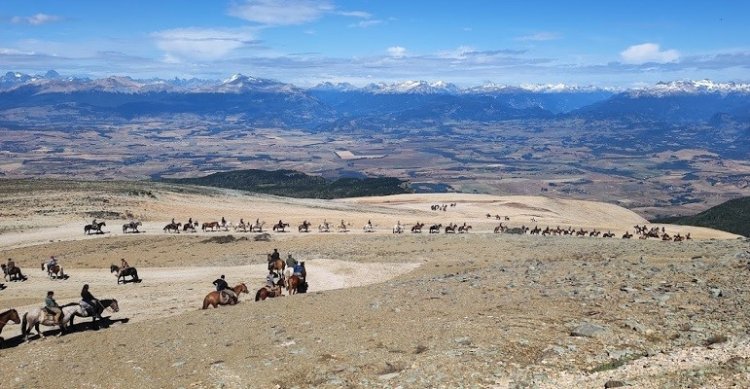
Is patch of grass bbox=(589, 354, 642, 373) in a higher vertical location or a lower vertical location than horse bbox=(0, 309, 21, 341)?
higher

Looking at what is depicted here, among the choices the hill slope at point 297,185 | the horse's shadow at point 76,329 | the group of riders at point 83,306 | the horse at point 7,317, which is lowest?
the hill slope at point 297,185

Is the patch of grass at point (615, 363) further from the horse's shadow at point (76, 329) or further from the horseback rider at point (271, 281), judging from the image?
the horse's shadow at point (76, 329)

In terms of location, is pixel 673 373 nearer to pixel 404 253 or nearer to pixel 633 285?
pixel 633 285

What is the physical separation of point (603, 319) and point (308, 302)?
11241 mm

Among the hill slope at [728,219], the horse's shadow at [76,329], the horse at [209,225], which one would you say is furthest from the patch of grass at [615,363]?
the hill slope at [728,219]

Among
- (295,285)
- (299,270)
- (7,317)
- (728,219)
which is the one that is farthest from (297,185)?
(7,317)

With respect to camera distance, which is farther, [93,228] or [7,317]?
[93,228]

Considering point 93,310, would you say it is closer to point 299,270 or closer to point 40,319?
point 40,319

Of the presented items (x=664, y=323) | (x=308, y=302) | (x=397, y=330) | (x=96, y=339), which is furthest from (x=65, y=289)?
(x=664, y=323)

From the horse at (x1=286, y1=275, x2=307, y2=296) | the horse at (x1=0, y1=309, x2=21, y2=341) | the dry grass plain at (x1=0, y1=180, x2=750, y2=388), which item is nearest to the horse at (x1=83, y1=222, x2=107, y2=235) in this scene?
the dry grass plain at (x1=0, y1=180, x2=750, y2=388)

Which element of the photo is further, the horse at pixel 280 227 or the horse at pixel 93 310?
the horse at pixel 280 227

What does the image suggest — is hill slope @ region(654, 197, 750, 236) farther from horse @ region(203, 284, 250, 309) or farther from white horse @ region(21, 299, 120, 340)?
white horse @ region(21, 299, 120, 340)

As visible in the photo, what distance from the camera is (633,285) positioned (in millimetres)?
23094

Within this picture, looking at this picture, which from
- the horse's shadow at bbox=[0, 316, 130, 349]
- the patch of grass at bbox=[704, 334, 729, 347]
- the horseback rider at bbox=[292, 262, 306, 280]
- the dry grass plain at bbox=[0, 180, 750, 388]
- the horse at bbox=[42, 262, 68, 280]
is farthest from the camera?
the horse at bbox=[42, 262, 68, 280]
